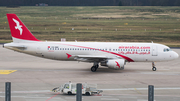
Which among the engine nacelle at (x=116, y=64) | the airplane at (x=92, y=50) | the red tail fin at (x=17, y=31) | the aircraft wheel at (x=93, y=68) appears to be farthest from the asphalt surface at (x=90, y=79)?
the red tail fin at (x=17, y=31)

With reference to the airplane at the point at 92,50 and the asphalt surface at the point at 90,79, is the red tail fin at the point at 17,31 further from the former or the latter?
the asphalt surface at the point at 90,79

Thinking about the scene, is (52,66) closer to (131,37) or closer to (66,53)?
(66,53)

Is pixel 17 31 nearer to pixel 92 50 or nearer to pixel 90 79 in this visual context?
Result: pixel 92 50

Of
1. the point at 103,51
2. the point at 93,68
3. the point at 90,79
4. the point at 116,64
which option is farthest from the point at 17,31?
the point at 116,64

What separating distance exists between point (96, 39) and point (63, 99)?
55086 millimetres

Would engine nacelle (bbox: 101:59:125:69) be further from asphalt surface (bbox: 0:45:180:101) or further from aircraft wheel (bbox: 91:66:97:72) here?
aircraft wheel (bbox: 91:66:97:72)

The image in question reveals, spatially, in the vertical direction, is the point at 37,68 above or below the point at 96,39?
below

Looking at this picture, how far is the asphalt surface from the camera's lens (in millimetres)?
23203

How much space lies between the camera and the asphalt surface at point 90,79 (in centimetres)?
2320

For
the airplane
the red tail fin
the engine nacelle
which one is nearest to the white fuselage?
the airplane

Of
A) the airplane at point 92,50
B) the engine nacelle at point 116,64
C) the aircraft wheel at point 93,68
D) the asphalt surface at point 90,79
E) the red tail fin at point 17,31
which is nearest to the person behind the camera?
the asphalt surface at point 90,79

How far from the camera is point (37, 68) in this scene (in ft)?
124
